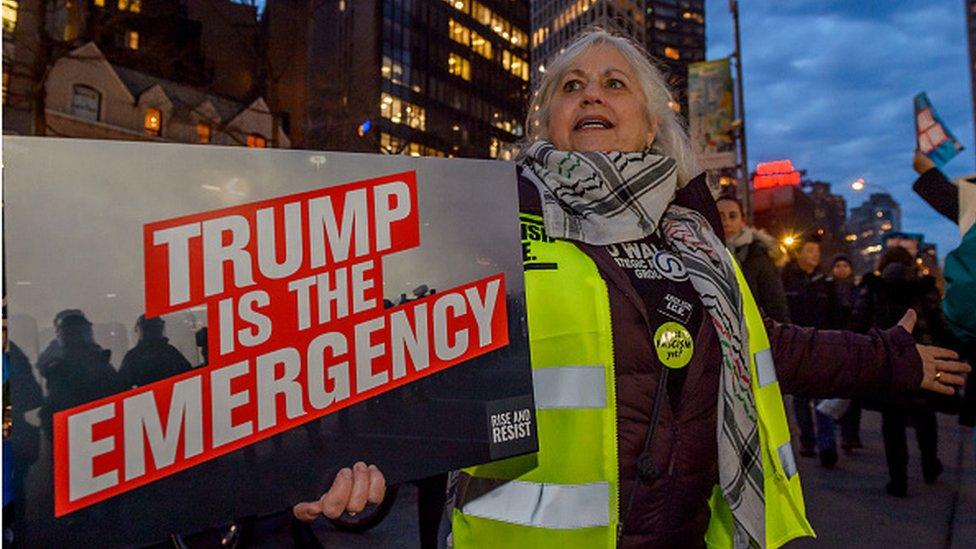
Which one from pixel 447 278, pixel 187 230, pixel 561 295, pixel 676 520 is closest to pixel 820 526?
pixel 676 520

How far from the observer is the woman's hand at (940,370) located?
1.96 metres

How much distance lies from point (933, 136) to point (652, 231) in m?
2.89

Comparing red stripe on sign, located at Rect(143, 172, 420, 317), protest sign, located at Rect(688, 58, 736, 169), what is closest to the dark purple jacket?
red stripe on sign, located at Rect(143, 172, 420, 317)

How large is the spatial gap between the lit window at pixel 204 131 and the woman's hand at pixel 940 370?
30558mm

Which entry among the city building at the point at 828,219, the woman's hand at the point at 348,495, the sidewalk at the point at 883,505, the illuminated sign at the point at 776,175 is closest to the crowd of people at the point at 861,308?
the sidewalk at the point at 883,505

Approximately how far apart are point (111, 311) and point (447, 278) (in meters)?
0.58

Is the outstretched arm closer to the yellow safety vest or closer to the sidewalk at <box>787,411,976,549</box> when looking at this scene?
the yellow safety vest

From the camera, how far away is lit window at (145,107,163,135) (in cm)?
2711

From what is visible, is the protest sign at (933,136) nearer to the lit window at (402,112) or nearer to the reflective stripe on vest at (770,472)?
the reflective stripe on vest at (770,472)

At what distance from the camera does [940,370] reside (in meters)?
1.99

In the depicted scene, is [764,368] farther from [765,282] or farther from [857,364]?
[765,282]

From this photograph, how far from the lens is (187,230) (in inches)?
41.2

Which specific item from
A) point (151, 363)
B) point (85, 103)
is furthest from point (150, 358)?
point (85, 103)

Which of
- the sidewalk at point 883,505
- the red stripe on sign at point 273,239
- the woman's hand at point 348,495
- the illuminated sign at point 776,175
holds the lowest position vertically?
the sidewalk at point 883,505
